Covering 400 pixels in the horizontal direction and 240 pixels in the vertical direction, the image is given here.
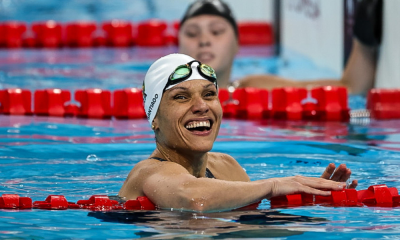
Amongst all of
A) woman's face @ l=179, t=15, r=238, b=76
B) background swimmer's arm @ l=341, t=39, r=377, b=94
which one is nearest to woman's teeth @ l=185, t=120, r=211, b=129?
woman's face @ l=179, t=15, r=238, b=76

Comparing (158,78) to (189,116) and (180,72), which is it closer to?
(180,72)

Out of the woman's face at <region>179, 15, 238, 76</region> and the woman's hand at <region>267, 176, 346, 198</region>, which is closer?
the woman's hand at <region>267, 176, 346, 198</region>

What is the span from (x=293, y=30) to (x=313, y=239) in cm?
898

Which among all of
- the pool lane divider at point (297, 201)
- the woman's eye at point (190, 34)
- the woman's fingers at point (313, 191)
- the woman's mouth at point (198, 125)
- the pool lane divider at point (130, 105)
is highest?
the woman's eye at point (190, 34)

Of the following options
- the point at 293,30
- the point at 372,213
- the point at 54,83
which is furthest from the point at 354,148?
the point at 293,30

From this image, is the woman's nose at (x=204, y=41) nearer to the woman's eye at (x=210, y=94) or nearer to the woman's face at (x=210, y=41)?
the woman's face at (x=210, y=41)

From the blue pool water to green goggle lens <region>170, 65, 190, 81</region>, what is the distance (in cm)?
70

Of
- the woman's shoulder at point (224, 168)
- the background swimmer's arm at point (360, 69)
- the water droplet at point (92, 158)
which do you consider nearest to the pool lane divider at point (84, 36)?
the background swimmer's arm at point (360, 69)

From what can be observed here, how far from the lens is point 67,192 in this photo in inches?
Result: 175

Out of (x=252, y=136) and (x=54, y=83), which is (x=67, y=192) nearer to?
(x=252, y=136)

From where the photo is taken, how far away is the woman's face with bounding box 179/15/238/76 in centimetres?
792

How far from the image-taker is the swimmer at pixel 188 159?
351 cm

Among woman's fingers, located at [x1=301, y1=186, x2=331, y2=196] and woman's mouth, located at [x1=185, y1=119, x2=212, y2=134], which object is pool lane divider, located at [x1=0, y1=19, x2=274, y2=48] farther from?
woman's fingers, located at [x1=301, y1=186, x2=331, y2=196]

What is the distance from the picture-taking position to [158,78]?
→ 3875 millimetres
